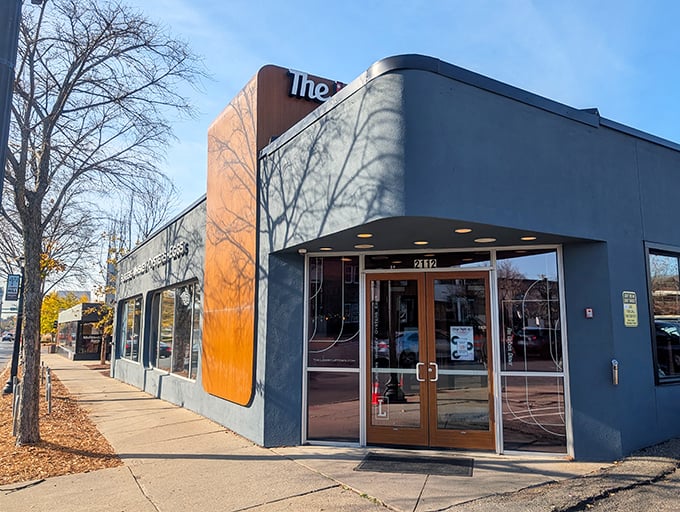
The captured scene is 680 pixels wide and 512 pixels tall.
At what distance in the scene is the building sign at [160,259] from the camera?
1202cm

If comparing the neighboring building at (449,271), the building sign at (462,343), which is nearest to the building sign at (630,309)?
the neighboring building at (449,271)

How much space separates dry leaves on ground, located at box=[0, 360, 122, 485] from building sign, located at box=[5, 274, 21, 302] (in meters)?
5.87

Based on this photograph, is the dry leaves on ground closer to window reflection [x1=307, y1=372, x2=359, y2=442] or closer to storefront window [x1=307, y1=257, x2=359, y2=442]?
window reflection [x1=307, y1=372, x2=359, y2=442]

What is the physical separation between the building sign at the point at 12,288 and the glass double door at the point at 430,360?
41.4 ft

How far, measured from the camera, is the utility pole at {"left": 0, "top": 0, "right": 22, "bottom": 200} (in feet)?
10.00

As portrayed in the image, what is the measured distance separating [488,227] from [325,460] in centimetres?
371

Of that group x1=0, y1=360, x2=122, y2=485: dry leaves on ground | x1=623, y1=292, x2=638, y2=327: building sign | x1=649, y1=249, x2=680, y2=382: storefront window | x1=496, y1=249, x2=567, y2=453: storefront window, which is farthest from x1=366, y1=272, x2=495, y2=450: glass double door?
x1=0, y1=360, x2=122, y2=485: dry leaves on ground

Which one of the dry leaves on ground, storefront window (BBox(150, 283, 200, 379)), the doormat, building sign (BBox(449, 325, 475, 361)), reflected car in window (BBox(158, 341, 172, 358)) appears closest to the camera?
the doormat

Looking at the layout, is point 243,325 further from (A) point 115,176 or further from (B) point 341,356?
(A) point 115,176

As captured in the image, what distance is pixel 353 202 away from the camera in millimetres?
6090

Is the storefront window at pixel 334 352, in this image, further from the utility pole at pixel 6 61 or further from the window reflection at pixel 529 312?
the utility pole at pixel 6 61

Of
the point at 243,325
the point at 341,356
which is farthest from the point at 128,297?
the point at 341,356

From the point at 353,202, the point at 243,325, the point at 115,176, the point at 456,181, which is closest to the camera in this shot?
the point at 456,181

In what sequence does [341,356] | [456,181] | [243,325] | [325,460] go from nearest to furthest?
[456,181] < [325,460] < [341,356] < [243,325]
